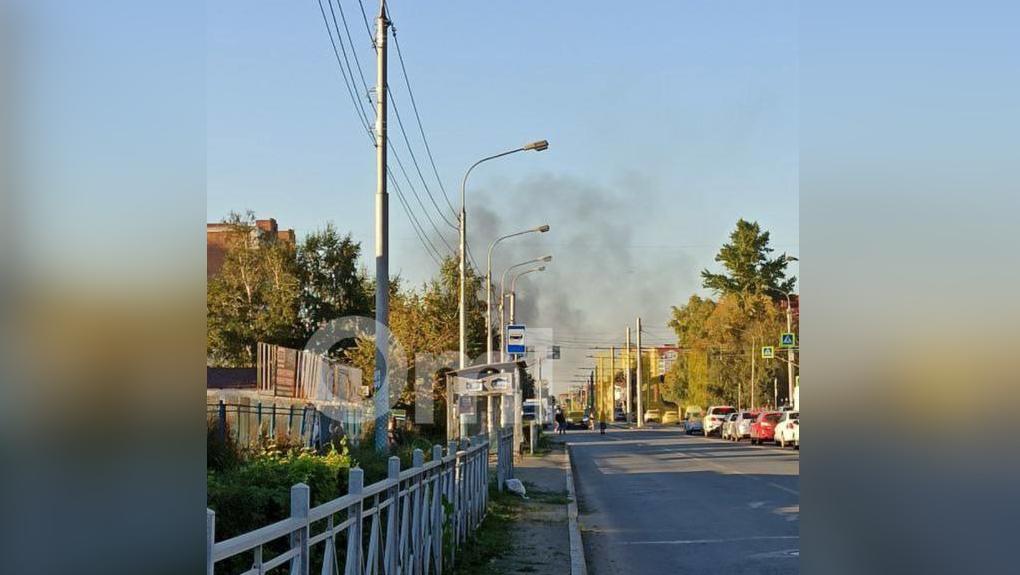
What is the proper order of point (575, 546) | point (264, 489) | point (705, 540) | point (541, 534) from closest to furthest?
point (264, 489)
point (575, 546)
point (705, 540)
point (541, 534)

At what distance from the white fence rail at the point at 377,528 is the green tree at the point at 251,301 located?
4055cm

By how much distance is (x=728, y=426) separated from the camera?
64.5 m

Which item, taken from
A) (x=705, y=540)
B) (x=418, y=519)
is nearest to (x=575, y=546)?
(x=705, y=540)

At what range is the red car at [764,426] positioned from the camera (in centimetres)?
5359

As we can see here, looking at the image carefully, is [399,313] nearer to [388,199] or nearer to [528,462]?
[528,462]

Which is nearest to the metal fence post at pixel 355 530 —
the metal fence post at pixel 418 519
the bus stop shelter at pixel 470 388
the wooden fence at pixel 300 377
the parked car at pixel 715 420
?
the metal fence post at pixel 418 519

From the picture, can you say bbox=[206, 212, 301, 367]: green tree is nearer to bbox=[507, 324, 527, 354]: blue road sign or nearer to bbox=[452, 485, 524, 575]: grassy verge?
bbox=[507, 324, 527, 354]: blue road sign

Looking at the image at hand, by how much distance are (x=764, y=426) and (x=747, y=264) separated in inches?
1817

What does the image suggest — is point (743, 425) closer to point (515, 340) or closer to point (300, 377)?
point (515, 340)

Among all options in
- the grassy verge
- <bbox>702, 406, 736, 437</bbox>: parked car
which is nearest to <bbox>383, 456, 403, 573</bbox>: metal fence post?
the grassy verge

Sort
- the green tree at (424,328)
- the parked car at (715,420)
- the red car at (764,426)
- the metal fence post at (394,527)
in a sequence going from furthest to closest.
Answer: the parked car at (715,420)
the red car at (764,426)
the green tree at (424,328)
the metal fence post at (394,527)

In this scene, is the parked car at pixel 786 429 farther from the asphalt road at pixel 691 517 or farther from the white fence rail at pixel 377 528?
the white fence rail at pixel 377 528
